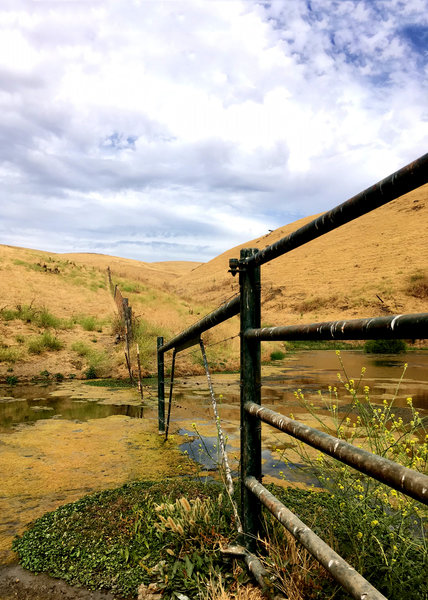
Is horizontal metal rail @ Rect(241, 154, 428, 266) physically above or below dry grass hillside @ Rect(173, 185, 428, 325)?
below

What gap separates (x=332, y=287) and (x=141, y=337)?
26.5 meters

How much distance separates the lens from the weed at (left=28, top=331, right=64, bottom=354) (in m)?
10.3

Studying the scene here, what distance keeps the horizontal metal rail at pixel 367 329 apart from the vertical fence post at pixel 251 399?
303mm

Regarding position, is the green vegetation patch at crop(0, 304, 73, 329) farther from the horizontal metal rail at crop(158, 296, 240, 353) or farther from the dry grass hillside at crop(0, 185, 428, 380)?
the horizontal metal rail at crop(158, 296, 240, 353)

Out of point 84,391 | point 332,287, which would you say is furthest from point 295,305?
point 84,391

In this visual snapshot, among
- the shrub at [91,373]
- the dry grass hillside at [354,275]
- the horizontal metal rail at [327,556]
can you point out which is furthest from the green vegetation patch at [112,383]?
the dry grass hillside at [354,275]

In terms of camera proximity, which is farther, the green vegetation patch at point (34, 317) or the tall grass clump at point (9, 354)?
the green vegetation patch at point (34, 317)

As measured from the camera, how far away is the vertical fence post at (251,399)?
6.61ft

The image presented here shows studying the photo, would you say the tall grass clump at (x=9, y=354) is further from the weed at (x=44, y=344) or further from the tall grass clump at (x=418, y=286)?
the tall grass clump at (x=418, y=286)

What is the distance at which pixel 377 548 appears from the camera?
2.12 metres

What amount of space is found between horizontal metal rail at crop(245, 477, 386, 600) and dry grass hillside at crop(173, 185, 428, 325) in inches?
934

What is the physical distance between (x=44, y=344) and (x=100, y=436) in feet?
21.0

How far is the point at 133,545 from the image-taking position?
2334mm

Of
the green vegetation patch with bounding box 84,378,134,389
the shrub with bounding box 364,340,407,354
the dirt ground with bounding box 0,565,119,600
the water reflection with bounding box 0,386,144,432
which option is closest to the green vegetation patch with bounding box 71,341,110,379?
the green vegetation patch with bounding box 84,378,134,389
